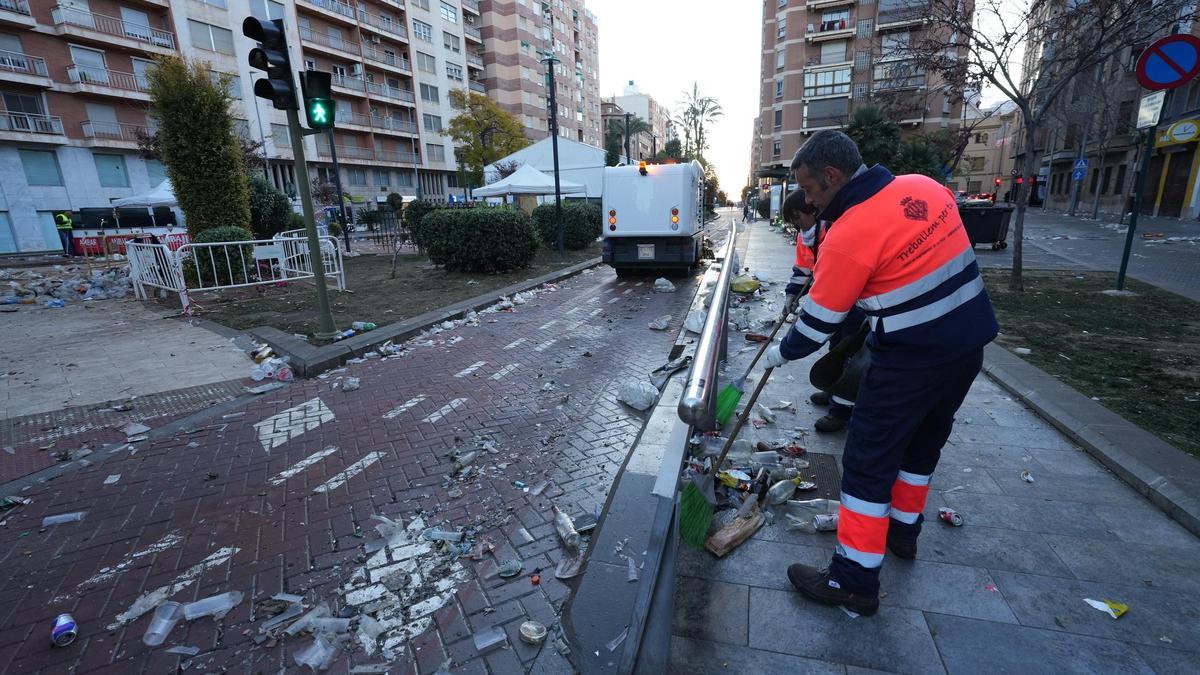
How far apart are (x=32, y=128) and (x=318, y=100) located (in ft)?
107

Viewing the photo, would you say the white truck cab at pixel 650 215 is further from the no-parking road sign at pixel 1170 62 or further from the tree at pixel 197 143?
the tree at pixel 197 143

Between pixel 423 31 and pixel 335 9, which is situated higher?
pixel 423 31

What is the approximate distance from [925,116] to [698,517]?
5086cm

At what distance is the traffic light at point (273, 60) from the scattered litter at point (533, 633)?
20.4ft

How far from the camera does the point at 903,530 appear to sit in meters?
2.51

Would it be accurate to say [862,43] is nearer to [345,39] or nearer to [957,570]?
[345,39]

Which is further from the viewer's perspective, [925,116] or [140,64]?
[925,116]

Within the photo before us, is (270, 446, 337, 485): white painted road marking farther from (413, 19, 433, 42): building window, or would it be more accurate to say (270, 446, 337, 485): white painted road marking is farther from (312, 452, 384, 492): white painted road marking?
(413, 19, 433, 42): building window

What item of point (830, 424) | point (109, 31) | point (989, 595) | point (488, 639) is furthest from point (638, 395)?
point (109, 31)

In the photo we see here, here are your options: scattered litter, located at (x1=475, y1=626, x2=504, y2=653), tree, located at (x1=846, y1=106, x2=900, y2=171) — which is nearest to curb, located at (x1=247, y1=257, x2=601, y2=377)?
scattered litter, located at (x1=475, y1=626, x2=504, y2=653)

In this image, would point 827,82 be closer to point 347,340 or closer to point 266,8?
point 266,8

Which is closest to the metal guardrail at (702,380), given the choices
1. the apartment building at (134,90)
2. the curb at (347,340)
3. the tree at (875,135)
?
the curb at (347,340)

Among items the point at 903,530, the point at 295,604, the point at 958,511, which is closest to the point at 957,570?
the point at 903,530

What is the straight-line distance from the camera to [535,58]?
6381 centimetres
